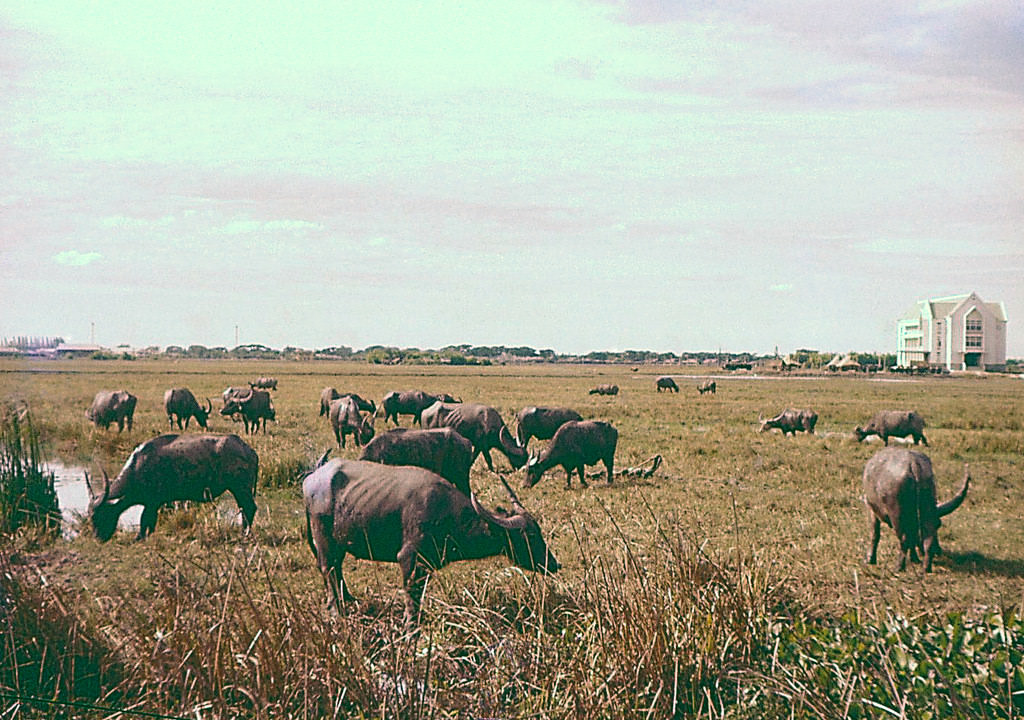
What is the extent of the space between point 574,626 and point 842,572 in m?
4.32

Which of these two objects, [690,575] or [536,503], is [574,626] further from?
[536,503]

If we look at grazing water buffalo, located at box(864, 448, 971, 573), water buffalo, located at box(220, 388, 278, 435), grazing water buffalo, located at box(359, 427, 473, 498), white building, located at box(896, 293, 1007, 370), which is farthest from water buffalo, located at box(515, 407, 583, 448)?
white building, located at box(896, 293, 1007, 370)

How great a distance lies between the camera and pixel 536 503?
11422mm

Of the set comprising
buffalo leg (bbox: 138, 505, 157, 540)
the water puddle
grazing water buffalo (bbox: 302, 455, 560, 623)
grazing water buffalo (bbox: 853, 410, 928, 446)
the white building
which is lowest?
the water puddle

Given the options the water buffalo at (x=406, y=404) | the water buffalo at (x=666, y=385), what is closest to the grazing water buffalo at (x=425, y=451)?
the water buffalo at (x=406, y=404)

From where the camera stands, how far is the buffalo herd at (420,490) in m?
5.53

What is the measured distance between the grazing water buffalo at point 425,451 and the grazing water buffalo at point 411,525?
3.48 meters

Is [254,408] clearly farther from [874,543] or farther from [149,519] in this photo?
[874,543]

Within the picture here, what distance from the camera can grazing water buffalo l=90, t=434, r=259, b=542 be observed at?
8.42 m

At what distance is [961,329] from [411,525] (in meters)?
23.0

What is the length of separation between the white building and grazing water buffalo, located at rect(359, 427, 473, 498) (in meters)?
18.0

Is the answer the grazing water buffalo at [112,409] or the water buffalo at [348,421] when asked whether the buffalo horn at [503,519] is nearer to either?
the water buffalo at [348,421]

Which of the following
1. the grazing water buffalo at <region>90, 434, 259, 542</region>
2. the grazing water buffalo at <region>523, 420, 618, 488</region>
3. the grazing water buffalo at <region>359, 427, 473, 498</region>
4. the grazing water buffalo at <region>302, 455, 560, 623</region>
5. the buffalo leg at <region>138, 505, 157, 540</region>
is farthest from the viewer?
the grazing water buffalo at <region>523, 420, 618, 488</region>

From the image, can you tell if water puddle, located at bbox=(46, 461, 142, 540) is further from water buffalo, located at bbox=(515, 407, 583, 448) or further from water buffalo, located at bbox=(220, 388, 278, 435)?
water buffalo, located at bbox=(515, 407, 583, 448)
